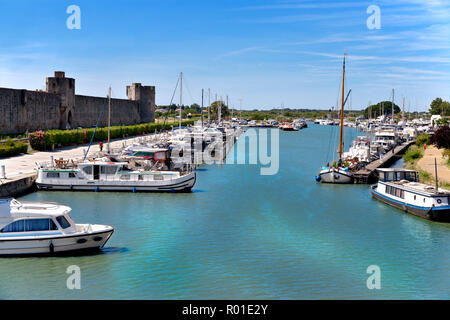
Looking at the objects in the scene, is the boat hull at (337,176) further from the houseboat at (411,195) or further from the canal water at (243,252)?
the canal water at (243,252)

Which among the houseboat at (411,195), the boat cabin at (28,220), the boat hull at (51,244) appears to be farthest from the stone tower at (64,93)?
the boat hull at (51,244)

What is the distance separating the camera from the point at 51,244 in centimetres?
1612

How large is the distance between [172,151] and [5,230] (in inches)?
910

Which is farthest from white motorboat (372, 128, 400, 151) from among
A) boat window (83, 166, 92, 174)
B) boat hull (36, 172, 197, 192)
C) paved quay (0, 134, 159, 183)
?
boat window (83, 166, 92, 174)

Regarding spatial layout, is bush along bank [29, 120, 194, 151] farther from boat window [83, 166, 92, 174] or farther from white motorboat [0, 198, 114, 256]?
white motorboat [0, 198, 114, 256]

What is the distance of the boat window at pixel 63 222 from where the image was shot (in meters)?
16.2

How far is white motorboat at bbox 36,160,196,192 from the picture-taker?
28.2 m

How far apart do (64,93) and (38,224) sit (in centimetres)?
3645

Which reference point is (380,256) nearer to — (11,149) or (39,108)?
(11,149)

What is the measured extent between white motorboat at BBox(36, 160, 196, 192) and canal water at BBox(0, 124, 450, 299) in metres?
0.65

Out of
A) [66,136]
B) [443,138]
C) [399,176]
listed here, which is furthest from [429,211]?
[66,136]

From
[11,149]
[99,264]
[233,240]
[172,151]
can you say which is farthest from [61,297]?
[172,151]
